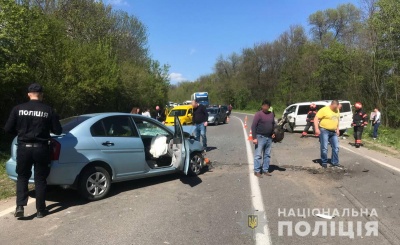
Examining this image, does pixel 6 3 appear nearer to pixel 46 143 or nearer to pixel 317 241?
pixel 46 143

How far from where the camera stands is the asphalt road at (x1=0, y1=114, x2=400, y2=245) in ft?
15.1

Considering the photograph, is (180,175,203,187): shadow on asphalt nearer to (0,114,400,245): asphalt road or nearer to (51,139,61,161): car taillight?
(0,114,400,245): asphalt road

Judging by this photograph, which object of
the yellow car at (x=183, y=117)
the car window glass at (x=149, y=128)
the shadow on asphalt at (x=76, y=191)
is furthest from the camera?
the yellow car at (x=183, y=117)

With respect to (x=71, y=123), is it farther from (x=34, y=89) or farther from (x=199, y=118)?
(x=199, y=118)

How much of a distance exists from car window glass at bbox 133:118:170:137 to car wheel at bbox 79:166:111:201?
53.5 inches

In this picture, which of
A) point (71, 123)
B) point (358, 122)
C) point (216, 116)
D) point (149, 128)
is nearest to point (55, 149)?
point (71, 123)

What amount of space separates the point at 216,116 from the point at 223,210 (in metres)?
25.1

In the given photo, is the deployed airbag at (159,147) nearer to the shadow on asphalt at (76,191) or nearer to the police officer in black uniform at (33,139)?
the shadow on asphalt at (76,191)

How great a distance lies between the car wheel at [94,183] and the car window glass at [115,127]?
2.21ft

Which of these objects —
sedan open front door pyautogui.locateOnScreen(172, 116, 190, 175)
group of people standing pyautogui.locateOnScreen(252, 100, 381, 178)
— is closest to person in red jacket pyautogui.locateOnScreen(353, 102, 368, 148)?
group of people standing pyautogui.locateOnScreen(252, 100, 381, 178)

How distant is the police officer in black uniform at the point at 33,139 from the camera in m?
5.37

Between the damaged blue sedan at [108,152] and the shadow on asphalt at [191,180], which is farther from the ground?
the damaged blue sedan at [108,152]

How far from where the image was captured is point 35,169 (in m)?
5.48

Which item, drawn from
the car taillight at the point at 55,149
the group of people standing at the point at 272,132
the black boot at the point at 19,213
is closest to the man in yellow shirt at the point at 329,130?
the group of people standing at the point at 272,132
